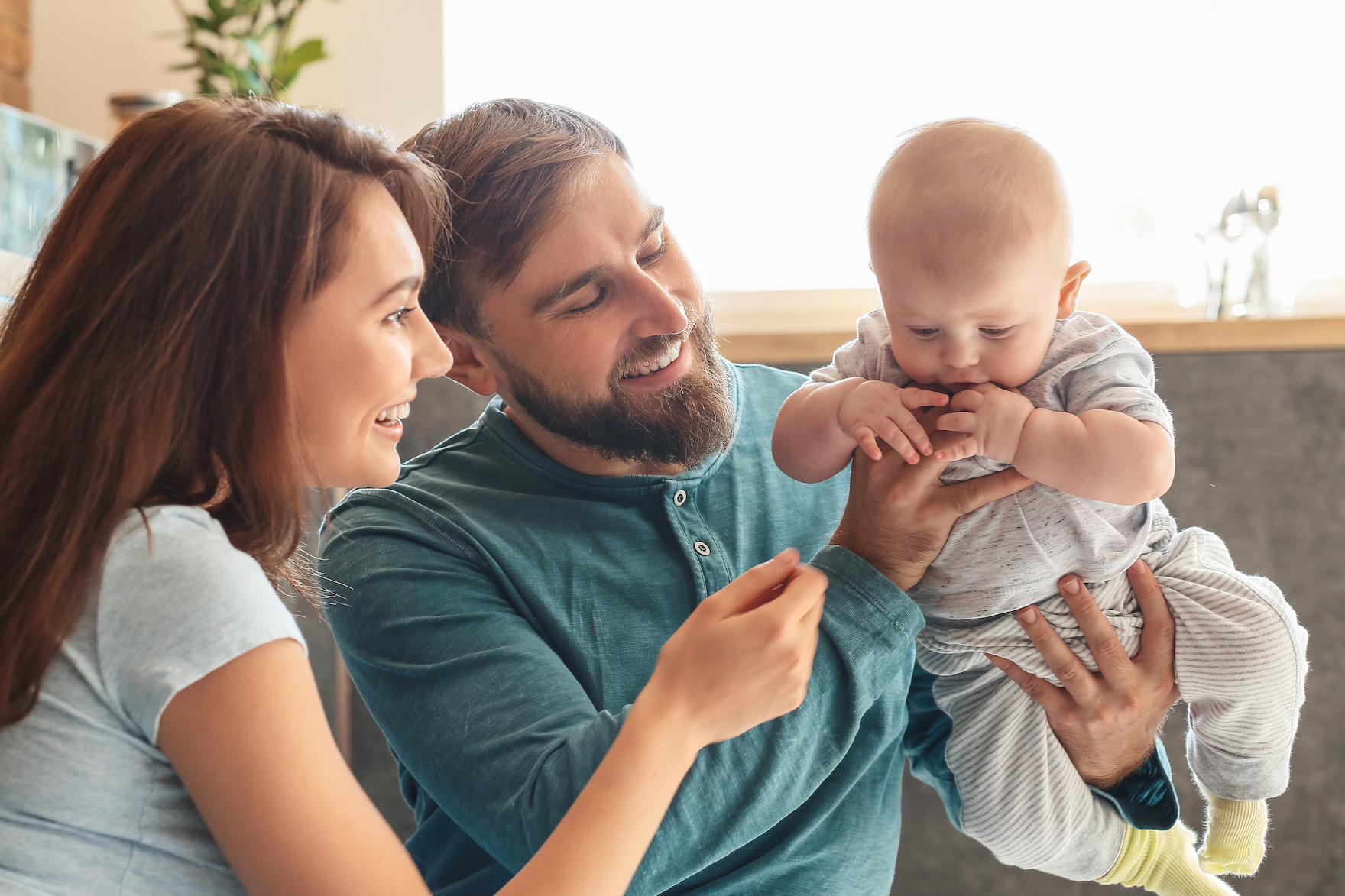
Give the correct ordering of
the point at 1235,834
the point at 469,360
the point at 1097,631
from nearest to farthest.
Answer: the point at 1097,631 < the point at 1235,834 < the point at 469,360

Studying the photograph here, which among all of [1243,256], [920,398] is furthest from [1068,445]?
[1243,256]

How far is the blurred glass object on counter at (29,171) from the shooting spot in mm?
1887

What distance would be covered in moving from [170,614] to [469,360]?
0.74 m

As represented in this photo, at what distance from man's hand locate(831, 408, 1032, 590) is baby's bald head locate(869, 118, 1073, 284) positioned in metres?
0.18

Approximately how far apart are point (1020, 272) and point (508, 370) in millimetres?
705

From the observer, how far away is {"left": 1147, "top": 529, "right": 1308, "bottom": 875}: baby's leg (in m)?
1.07

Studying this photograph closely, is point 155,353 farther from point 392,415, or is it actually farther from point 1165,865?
point 1165,865

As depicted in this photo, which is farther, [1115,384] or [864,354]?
[864,354]

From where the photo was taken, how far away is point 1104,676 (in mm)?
1144

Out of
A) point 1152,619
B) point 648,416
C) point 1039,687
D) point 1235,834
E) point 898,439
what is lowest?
point 1235,834

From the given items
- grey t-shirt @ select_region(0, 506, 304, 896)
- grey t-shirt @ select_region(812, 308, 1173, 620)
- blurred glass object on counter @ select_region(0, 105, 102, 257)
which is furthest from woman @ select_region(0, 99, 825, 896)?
blurred glass object on counter @ select_region(0, 105, 102, 257)

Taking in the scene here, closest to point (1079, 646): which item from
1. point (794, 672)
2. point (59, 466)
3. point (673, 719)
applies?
point (794, 672)

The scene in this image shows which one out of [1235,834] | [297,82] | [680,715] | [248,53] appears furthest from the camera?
[297,82]

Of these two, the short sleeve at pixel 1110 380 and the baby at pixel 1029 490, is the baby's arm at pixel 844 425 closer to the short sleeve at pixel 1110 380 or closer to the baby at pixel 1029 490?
the baby at pixel 1029 490
